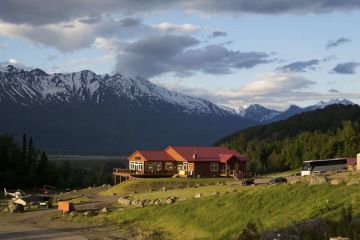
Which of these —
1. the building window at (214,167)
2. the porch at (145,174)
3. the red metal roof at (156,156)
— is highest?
the red metal roof at (156,156)

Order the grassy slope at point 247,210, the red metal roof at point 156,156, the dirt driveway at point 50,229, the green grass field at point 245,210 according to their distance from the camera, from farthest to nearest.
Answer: the red metal roof at point 156,156
the dirt driveway at point 50,229
the grassy slope at point 247,210
the green grass field at point 245,210

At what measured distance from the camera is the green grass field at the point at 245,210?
30.4m

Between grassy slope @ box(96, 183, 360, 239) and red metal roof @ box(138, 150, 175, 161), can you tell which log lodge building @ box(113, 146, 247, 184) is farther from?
grassy slope @ box(96, 183, 360, 239)

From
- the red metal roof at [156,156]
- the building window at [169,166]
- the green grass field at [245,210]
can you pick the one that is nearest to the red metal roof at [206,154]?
the red metal roof at [156,156]

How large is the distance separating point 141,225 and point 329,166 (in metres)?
61.5

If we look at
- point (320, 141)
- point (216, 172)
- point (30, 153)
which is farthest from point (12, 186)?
point (320, 141)

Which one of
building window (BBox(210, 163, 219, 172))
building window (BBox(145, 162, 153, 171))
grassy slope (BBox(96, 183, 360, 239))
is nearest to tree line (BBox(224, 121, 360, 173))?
building window (BBox(210, 163, 219, 172))

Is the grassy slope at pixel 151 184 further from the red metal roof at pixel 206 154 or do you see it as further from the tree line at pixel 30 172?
the tree line at pixel 30 172

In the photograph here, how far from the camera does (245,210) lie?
36.8m

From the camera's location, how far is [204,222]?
38.0 meters

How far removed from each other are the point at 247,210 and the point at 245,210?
0.17 m

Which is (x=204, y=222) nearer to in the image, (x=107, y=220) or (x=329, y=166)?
(x=107, y=220)

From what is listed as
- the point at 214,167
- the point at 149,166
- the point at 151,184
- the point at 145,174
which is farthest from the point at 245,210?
the point at 149,166

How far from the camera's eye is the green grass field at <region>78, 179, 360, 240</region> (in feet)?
99.9
